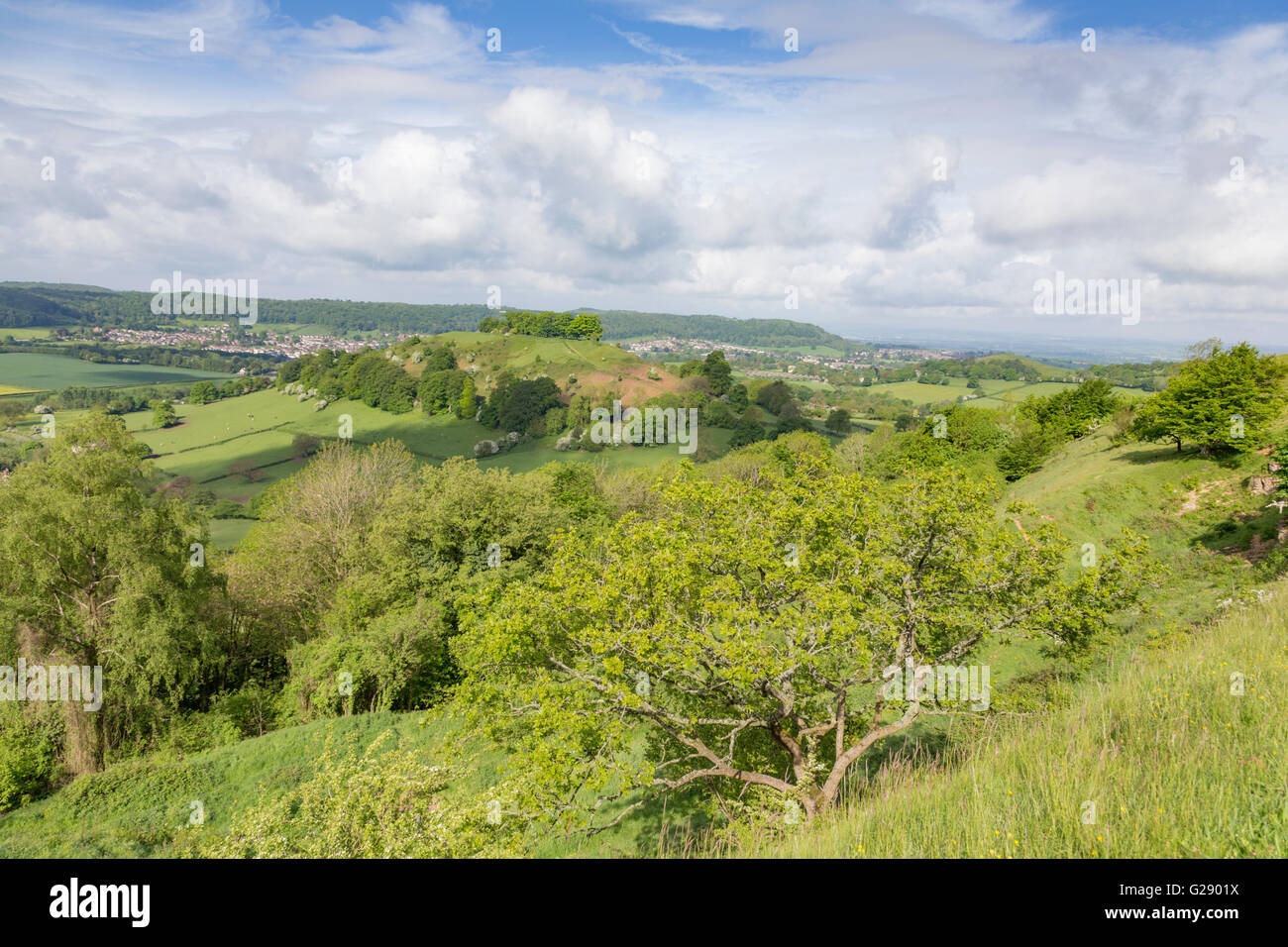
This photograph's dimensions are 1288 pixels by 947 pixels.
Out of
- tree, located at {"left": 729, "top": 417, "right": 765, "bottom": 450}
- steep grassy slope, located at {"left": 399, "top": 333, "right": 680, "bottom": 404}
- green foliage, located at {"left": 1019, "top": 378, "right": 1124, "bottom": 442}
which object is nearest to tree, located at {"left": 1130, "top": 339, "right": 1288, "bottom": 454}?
green foliage, located at {"left": 1019, "top": 378, "right": 1124, "bottom": 442}

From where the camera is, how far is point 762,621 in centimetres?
1388

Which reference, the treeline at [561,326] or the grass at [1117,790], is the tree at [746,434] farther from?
the grass at [1117,790]

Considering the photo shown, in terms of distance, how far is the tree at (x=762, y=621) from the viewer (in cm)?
1274

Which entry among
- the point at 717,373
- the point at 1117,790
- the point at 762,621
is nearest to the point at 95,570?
the point at 762,621

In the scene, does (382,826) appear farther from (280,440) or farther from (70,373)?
(70,373)

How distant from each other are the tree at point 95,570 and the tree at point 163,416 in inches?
5410

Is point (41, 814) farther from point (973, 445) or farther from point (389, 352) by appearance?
point (389, 352)

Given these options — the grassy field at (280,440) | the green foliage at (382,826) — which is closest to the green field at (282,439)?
the grassy field at (280,440)

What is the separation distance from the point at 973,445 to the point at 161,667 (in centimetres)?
7787

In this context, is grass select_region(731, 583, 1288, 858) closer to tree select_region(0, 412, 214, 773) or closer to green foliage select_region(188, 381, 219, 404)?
tree select_region(0, 412, 214, 773)

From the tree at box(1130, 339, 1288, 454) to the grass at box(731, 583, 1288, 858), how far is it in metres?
41.4

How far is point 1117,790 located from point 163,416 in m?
171
